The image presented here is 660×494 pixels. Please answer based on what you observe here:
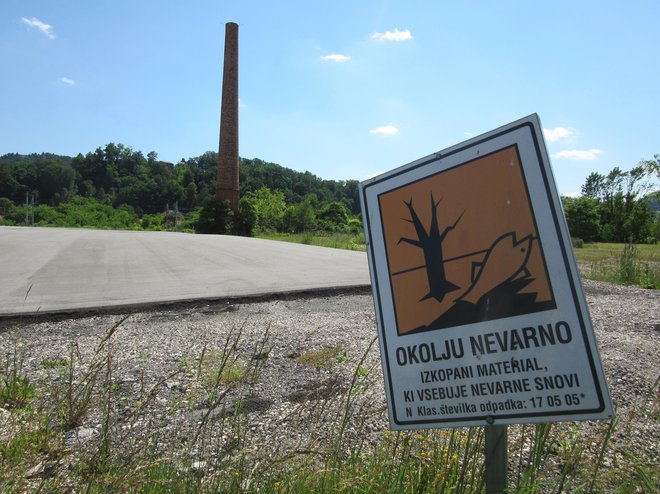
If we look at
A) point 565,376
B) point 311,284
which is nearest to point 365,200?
point 565,376

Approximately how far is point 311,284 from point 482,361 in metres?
8.06

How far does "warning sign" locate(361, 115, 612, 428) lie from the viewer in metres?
1.18

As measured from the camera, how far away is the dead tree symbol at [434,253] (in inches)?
54.8

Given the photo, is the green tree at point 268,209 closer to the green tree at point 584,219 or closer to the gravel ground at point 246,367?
the green tree at point 584,219

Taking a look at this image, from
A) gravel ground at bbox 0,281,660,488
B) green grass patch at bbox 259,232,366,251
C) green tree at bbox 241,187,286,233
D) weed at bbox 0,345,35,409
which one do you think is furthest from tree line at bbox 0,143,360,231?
weed at bbox 0,345,35,409

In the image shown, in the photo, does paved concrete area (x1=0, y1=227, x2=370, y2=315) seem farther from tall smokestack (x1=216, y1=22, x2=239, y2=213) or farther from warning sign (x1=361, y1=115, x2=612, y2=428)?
tall smokestack (x1=216, y1=22, x2=239, y2=213)

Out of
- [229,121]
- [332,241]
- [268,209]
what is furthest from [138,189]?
[332,241]

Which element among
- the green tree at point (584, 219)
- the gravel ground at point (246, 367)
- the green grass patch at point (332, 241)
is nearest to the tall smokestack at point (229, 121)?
the green grass patch at point (332, 241)

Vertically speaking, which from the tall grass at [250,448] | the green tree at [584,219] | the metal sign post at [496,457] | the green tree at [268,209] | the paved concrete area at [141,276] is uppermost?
the green tree at [268,209]

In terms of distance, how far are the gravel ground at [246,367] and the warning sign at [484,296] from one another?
2.06 ft

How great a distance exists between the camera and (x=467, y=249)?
134 cm

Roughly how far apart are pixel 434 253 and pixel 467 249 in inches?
4.5

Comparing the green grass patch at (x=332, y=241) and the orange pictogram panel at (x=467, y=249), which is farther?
the green grass patch at (x=332, y=241)

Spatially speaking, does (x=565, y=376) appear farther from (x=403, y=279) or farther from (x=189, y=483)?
(x=189, y=483)
